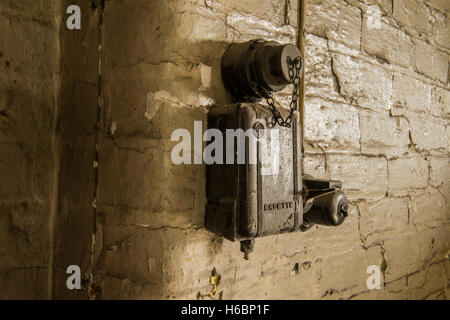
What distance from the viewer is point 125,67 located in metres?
0.91

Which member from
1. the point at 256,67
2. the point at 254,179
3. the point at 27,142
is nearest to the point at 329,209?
the point at 254,179

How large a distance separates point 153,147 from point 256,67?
358mm

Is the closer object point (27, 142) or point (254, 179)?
point (254, 179)

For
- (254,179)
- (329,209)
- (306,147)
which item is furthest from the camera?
(306,147)

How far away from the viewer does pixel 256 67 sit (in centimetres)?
87

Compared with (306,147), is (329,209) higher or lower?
lower

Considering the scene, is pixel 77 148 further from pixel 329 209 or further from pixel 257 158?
pixel 329 209

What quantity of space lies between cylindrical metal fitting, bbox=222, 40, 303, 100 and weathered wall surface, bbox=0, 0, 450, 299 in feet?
0.14

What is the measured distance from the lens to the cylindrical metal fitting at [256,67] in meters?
0.85

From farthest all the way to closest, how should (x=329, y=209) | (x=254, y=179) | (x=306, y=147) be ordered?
(x=306, y=147), (x=329, y=209), (x=254, y=179)

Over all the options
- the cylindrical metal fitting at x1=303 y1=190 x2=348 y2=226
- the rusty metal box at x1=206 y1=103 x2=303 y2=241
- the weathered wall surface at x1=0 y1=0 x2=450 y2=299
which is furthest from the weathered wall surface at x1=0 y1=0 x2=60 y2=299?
the cylindrical metal fitting at x1=303 y1=190 x2=348 y2=226

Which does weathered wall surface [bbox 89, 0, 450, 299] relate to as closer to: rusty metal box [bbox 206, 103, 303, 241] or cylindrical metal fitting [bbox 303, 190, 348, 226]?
rusty metal box [bbox 206, 103, 303, 241]

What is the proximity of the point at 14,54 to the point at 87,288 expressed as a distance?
0.77 m

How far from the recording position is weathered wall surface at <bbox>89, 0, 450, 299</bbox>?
874 millimetres
